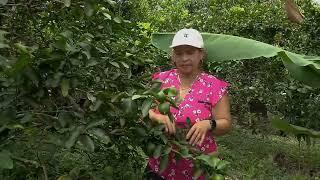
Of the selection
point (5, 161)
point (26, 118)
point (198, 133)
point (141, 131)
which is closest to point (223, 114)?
point (198, 133)

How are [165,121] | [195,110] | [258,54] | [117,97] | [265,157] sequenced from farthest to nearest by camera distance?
1. [265,157]
2. [258,54]
3. [195,110]
4. [165,121]
5. [117,97]

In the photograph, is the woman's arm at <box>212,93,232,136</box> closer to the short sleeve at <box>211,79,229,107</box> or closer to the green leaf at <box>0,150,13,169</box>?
the short sleeve at <box>211,79,229,107</box>

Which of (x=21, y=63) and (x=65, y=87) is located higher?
(x=21, y=63)

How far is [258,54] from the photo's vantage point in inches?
96.9

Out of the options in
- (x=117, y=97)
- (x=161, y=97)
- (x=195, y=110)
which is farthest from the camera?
(x=195, y=110)

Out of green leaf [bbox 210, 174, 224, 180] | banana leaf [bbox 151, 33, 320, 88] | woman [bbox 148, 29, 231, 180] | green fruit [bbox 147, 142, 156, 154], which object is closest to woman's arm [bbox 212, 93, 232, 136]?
woman [bbox 148, 29, 231, 180]

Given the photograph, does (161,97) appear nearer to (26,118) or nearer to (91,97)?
(91,97)

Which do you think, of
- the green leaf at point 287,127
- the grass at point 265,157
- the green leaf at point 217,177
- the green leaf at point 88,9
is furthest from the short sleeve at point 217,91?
the grass at point 265,157

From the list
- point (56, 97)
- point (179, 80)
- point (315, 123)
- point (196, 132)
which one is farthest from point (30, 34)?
point (315, 123)

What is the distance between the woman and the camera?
2312 millimetres

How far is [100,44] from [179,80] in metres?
0.41

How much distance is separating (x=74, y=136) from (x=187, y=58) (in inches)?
29.8

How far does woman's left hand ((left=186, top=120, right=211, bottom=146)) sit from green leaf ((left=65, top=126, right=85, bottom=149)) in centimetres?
51

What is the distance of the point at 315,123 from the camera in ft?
15.1
